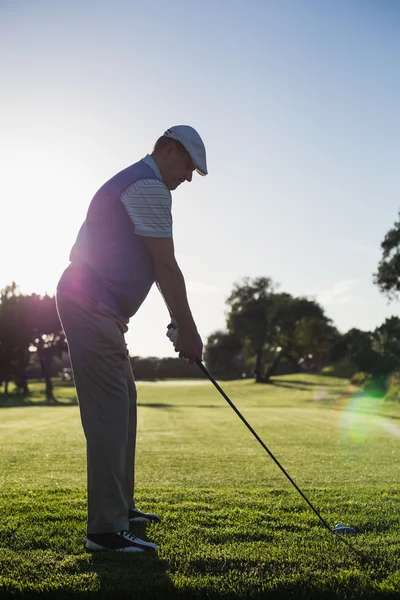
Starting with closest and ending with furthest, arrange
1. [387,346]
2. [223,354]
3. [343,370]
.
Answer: [387,346]
[343,370]
[223,354]

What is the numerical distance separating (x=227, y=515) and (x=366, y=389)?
4549 cm

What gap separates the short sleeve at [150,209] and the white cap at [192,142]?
1.44 ft

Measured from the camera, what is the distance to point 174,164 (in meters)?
4.34

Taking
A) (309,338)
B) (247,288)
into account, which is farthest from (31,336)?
(309,338)

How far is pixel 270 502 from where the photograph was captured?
548cm

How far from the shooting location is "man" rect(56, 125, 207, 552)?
3900 millimetres

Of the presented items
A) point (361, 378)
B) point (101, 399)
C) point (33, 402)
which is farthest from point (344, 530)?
point (361, 378)

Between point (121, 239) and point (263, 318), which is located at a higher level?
point (263, 318)

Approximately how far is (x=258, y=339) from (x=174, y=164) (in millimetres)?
74496

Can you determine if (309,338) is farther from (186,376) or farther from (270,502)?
(270,502)

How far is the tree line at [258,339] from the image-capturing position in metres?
54.9

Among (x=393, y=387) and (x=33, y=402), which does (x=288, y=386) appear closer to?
(x=393, y=387)

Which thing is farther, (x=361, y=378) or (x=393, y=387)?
(x=361, y=378)

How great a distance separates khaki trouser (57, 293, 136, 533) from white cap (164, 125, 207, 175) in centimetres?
118
